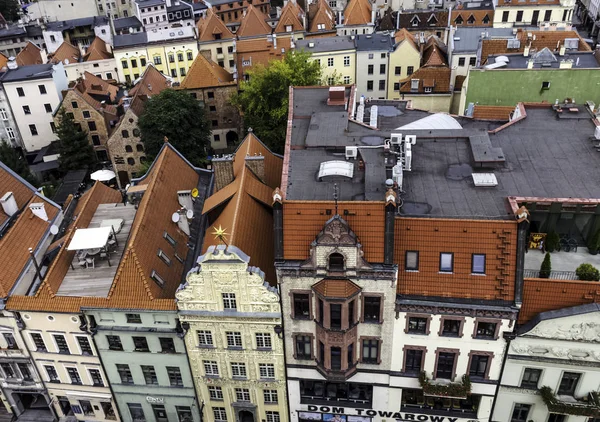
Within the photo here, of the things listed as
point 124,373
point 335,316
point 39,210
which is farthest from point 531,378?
point 39,210

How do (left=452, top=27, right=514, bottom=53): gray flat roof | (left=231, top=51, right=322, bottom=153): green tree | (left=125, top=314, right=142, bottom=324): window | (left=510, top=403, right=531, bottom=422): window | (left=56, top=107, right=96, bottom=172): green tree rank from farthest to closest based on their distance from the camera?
1. (left=452, top=27, right=514, bottom=53): gray flat roof
2. (left=56, top=107, right=96, bottom=172): green tree
3. (left=231, top=51, right=322, bottom=153): green tree
4. (left=125, top=314, right=142, bottom=324): window
5. (left=510, top=403, right=531, bottom=422): window

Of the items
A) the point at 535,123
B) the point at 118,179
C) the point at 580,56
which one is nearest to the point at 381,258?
the point at 535,123

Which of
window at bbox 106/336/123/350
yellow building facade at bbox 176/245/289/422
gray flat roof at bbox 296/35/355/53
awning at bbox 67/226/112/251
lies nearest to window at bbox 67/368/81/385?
window at bbox 106/336/123/350

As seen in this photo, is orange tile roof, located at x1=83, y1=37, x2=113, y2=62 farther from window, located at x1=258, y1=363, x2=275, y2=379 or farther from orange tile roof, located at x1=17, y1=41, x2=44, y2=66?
window, located at x1=258, y1=363, x2=275, y2=379

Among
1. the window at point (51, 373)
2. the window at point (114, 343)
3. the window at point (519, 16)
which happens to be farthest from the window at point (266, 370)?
the window at point (519, 16)

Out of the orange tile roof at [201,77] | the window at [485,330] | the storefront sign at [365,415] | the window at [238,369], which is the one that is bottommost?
the storefront sign at [365,415]

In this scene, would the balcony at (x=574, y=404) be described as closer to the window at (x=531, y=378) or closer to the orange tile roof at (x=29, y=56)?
the window at (x=531, y=378)
